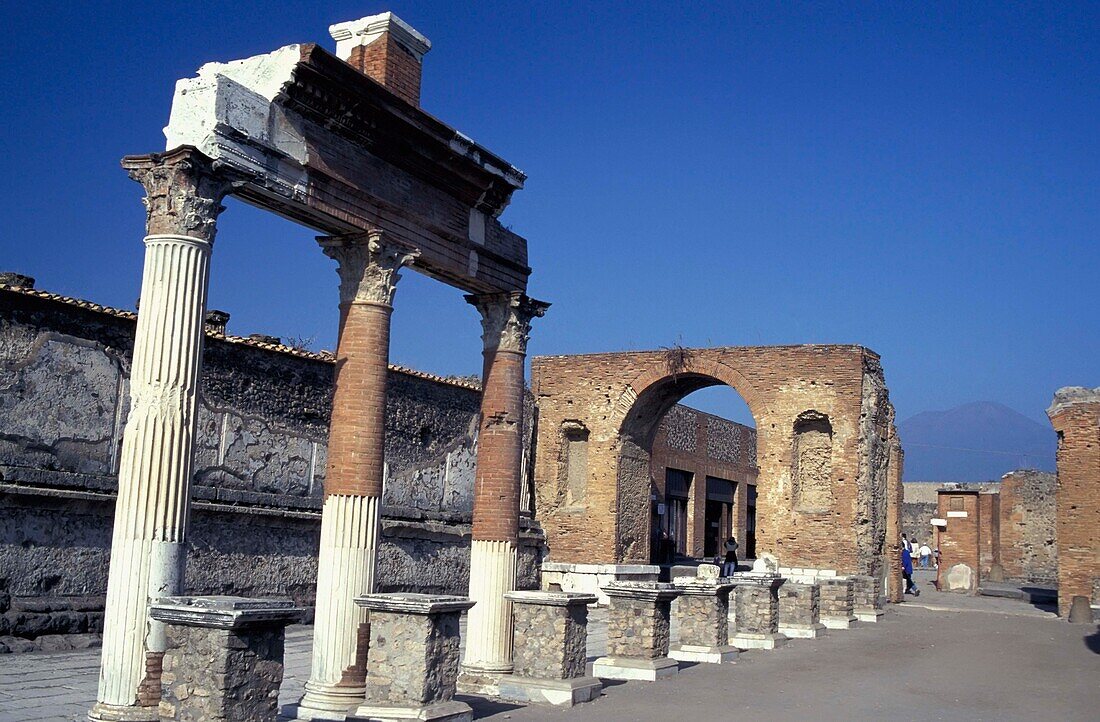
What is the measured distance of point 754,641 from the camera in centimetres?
1351

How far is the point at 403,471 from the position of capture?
15820mm

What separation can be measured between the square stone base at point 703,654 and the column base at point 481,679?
118 inches

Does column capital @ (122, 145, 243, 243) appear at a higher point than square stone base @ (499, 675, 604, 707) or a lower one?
higher

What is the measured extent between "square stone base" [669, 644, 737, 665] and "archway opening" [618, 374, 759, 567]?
890 cm

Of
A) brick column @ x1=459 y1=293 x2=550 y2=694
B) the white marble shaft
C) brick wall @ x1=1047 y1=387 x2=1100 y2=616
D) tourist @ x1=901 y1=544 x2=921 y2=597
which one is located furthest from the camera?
tourist @ x1=901 y1=544 x2=921 y2=597

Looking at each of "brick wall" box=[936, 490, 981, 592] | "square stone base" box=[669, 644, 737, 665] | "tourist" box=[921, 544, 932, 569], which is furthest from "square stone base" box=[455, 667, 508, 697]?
"tourist" box=[921, 544, 932, 569]

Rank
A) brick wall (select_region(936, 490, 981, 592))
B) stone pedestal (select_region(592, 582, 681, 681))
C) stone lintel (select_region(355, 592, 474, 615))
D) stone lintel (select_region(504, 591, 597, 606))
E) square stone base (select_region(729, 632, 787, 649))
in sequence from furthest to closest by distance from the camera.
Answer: brick wall (select_region(936, 490, 981, 592)) → square stone base (select_region(729, 632, 787, 649)) → stone pedestal (select_region(592, 582, 681, 681)) → stone lintel (select_region(504, 591, 597, 606)) → stone lintel (select_region(355, 592, 474, 615))

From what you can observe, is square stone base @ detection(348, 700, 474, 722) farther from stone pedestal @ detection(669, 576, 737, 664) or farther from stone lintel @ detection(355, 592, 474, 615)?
stone pedestal @ detection(669, 576, 737, 664)

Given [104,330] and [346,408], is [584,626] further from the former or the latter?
[104,330]

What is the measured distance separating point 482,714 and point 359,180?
418cm

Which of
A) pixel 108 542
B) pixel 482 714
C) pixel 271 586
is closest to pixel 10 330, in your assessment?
pixel 108 542

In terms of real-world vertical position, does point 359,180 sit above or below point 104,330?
above

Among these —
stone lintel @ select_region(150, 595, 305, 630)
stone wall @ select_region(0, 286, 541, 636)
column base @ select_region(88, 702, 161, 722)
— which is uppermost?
stone wall @ select_region(0, 286, 541, 636)

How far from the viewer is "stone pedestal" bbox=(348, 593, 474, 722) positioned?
7121 mm
